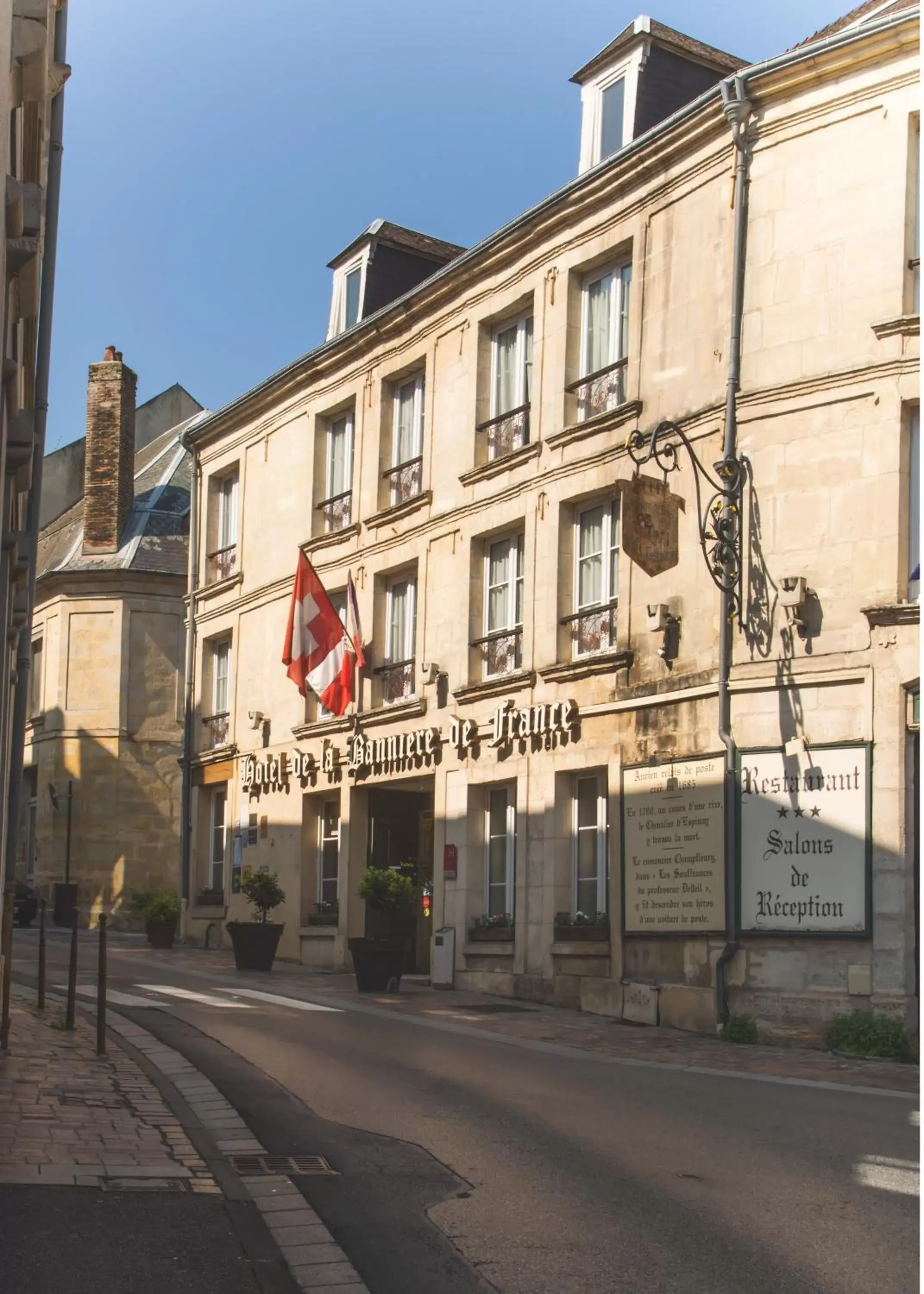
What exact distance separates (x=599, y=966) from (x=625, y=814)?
1.72 m

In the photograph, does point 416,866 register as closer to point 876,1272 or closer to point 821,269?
point 821,269

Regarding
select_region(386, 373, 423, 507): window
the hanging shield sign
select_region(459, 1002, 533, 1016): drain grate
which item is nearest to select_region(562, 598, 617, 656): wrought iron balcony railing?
the hanging shield sign

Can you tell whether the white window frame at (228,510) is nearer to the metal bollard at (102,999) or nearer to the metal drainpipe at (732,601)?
the metal drainpipe at (732,601)

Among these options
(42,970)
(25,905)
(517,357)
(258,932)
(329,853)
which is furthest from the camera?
(25,905)

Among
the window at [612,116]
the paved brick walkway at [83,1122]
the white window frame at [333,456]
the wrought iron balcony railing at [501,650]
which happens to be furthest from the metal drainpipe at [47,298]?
the white window frame at [333,456]

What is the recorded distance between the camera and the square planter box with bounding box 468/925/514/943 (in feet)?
65.5

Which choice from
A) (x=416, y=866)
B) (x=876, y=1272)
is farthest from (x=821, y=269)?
(x=876, y=1272)

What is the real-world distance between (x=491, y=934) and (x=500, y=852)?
1.05m

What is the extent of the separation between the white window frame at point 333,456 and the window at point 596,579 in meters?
5.90

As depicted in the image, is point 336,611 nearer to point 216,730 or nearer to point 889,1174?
point 216,730

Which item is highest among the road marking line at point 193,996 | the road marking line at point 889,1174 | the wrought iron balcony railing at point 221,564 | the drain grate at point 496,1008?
the wrought iron balcony railing at point 221,564

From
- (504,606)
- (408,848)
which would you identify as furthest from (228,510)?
(504,606)

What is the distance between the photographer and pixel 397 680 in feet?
75.7

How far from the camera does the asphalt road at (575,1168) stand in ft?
20.0
